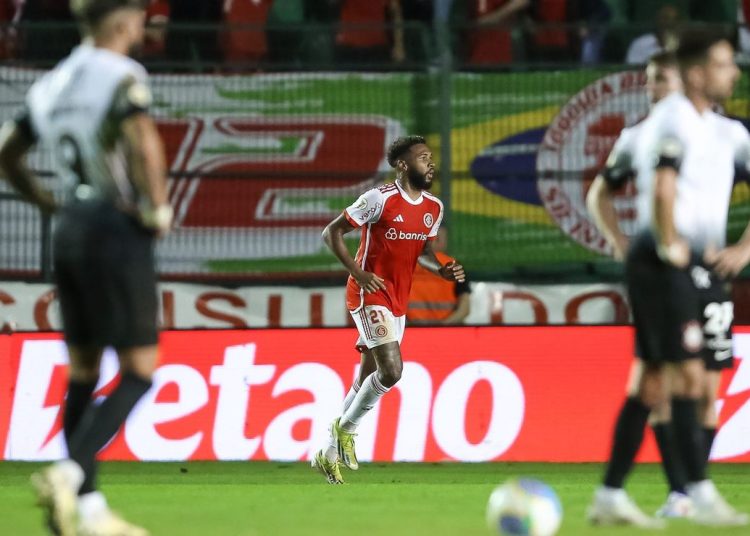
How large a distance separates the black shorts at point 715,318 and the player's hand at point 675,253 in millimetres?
327

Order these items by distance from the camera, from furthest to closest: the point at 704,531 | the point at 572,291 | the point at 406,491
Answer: the point at 572,291 < the point at 406,491 < the point at 704,531

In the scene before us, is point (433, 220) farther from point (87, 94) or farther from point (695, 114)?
point (87, 94)

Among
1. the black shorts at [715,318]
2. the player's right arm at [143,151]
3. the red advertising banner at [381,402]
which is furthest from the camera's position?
the red advertising banner at [381,402]

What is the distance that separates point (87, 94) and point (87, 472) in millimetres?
1433

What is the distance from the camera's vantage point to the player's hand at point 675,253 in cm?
689

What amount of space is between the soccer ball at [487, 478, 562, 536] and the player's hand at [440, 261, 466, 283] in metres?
4.25

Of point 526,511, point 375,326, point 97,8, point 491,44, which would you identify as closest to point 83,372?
point 97,8

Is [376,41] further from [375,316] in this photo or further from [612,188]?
[612,188]

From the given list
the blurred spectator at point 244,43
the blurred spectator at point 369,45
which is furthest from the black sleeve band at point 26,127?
the blurred spectator at point 369,45

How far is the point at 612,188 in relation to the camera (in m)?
7.61

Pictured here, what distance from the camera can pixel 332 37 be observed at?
47.5ft

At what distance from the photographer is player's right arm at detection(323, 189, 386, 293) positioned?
10.6 metres

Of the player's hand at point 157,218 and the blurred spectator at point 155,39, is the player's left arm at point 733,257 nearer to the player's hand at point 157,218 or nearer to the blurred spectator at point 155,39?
the player's hand at point 157,218

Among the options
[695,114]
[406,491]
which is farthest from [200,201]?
[695,114]
